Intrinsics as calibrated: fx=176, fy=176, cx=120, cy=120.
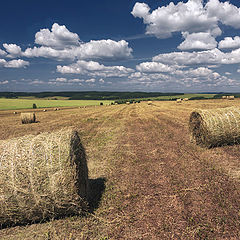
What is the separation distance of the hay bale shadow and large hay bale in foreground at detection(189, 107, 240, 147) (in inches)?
297

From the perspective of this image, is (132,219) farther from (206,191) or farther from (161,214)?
(206,191)

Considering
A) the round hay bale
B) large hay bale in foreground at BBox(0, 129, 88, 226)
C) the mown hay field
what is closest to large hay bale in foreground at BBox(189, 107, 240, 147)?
the mown hay field

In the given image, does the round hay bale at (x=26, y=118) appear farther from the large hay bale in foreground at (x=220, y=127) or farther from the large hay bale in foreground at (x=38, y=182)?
the large hay bale in foreground at (x=220, y=127)

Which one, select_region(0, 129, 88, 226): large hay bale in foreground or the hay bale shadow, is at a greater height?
select_region(0, 129, 88, 226): large hay bale in foreground

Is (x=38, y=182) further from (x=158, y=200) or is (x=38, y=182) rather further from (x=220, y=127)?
(x=220, y=127)

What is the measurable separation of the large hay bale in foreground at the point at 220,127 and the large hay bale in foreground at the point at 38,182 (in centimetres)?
916

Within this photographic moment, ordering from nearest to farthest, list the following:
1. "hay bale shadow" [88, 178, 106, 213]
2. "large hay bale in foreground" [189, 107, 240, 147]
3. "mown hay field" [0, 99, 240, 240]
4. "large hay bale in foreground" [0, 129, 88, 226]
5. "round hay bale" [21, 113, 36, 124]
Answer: "mown hay field" [0, 99, 240, 240], "large hay bale in foreground" [0, 129, 88, 226], "hay bale shadow" [88, 178, 106, 213], "large hay bale in foreground" [189, 107, 240, 147], "round hay bale" [21, 113, 36, 124]

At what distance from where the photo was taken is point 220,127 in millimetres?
11305

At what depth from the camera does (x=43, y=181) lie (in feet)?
17.1

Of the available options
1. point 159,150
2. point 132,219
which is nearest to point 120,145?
point 159,150

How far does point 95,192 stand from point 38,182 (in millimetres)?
2546

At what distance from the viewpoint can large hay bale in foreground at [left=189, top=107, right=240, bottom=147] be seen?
37.0 feet

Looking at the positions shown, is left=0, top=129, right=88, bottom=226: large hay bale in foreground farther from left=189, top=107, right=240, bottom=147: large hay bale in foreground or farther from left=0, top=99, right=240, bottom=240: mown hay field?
left=189, top=107, right=240, bottom=147: large hay bale in foreground

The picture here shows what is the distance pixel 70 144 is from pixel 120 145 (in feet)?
26.0
